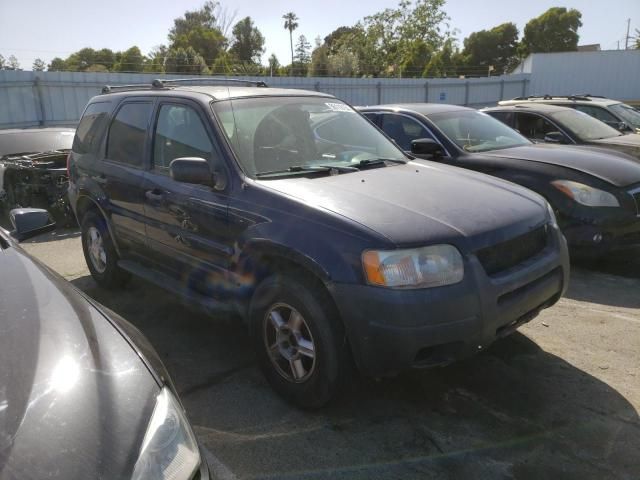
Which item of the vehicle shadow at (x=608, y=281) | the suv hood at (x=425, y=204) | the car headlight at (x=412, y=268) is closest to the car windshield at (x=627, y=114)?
the vehicle shadow at (x=608, y=281)

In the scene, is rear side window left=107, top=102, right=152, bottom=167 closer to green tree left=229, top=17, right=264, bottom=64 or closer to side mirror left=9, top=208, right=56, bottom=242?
side mirror left=9, top=208, right=56, bottom=242

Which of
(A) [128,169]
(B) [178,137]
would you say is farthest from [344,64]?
(B) [178,137]

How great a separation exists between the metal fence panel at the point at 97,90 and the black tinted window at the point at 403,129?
10.4 metres

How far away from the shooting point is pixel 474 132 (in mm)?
6309

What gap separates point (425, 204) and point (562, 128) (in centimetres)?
550

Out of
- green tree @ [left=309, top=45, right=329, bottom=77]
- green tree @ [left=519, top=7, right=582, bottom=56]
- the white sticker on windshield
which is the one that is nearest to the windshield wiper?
the white sticker on windshield

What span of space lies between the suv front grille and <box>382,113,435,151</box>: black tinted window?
9.87ft

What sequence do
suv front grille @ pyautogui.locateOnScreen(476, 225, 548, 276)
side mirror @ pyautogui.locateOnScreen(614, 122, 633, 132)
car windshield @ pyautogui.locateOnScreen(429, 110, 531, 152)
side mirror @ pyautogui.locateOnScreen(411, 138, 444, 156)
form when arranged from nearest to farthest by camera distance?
suv front grille @ pyautogui.locateOnScreen(476, 225, 548, 276) < side mirror @ pyautogui.locateOnScreen(411, 138, 444, 156) < car windshield @ pyautogui.locateOnScreen(429, 110, 531, 152) < side mirror @ pyautogui.locateOnScreen(614, 122, 633, 132)

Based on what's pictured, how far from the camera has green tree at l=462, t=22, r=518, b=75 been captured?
6281cm

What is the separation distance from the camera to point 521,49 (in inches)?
2397

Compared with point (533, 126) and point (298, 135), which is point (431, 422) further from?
point (533, 126)

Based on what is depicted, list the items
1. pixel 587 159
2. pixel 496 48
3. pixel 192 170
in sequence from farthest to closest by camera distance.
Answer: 1. pixel 496 48
2. pixel 587 159
3. pixel 192 170

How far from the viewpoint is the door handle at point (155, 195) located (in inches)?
154

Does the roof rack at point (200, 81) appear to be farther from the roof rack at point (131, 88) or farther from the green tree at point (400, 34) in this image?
the green tree at point (400, 34)
